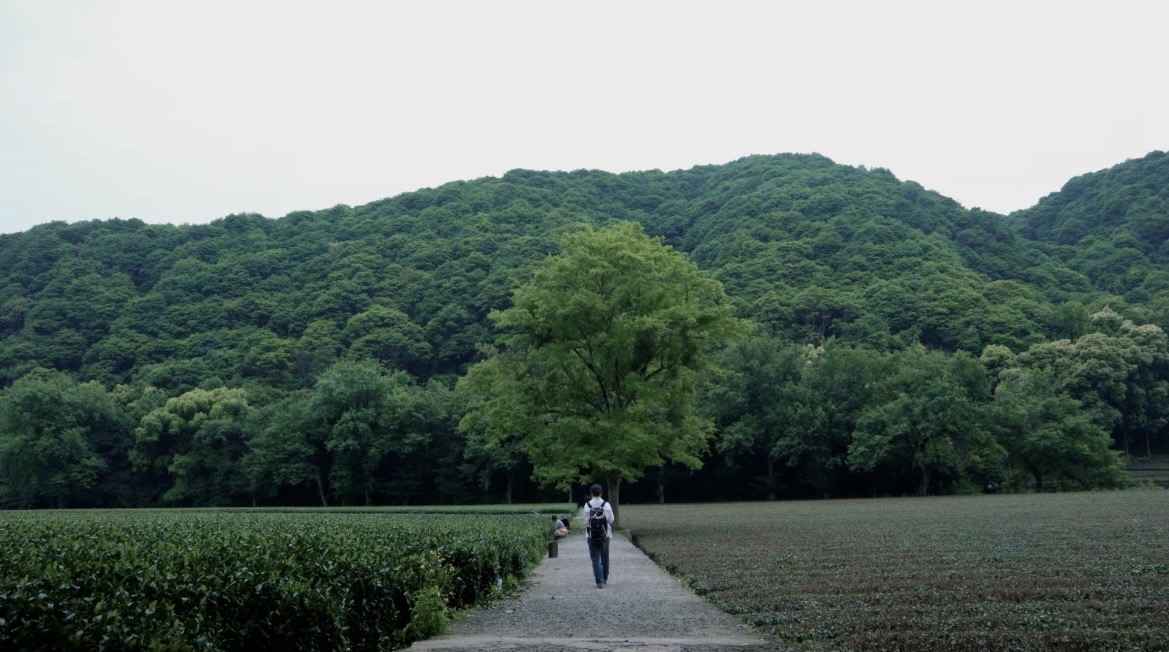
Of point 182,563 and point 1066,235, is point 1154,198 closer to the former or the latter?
point 1066,235

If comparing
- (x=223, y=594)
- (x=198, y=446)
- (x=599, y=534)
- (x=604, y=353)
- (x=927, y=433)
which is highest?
(x=604, y=353)

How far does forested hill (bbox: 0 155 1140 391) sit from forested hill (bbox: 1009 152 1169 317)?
3.75m

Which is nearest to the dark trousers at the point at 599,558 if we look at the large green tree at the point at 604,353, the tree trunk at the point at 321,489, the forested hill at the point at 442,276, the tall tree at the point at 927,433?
the large green tree at the point at 604,353

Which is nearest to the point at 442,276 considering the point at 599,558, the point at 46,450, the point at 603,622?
the point at 46,450

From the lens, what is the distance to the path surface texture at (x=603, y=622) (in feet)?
31.2

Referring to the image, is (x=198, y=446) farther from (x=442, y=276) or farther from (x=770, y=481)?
(x=770, y=481)

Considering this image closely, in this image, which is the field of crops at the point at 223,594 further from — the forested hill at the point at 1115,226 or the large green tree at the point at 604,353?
the forested hill at the point at 1115,226

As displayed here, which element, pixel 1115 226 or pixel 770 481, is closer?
pixel 770 481

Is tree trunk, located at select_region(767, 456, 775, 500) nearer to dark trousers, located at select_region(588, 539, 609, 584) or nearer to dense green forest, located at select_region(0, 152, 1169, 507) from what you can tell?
dense green forest, located at select_region(0, 152, 1169, 507)

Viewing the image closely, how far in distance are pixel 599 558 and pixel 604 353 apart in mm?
16706

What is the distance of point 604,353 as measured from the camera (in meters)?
32.2

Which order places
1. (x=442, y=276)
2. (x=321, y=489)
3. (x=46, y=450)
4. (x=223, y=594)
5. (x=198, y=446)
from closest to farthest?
(x=223, y=594) → (x=46, y=450) → (x=321, y=489) → (x=198, y=446) → (x=442, y=276)

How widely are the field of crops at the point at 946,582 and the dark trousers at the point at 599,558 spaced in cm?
157

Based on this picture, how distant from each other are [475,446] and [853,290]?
49.8m
